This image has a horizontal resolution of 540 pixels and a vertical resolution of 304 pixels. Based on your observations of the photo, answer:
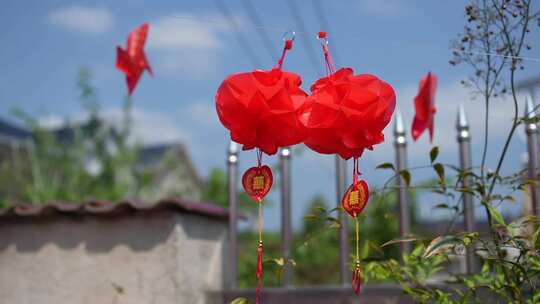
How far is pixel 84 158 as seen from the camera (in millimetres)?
9977

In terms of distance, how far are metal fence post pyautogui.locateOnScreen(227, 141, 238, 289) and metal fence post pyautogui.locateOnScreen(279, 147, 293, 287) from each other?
9.1 inches

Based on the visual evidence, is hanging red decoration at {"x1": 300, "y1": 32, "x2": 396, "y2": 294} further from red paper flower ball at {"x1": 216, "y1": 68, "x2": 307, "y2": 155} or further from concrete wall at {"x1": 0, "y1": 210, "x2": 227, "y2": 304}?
concrete wall at {"x1": 0, "y1": 210, "x2": 227, "y2": 304}

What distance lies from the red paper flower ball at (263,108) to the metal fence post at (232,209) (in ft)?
4.92

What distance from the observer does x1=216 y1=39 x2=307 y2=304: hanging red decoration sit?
1766mm

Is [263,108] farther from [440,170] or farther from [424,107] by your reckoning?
[424,107]

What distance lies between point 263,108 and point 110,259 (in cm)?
154

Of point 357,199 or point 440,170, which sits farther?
point 440,170

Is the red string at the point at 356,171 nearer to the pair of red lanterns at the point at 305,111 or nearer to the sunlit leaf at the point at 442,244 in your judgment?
the pair of red lanterns at the point at 305,111

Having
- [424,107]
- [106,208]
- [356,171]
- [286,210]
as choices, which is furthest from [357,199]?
[106,208]

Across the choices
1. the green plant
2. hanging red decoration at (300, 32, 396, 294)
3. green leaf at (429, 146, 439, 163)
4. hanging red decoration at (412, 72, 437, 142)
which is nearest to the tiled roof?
hanging red decoration at (412, 72, 437, 142)

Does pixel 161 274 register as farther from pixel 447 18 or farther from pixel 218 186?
pixel 218 186

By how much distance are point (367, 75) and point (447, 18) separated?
759 mm

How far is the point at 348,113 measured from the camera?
1767mm

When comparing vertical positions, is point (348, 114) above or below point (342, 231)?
above
